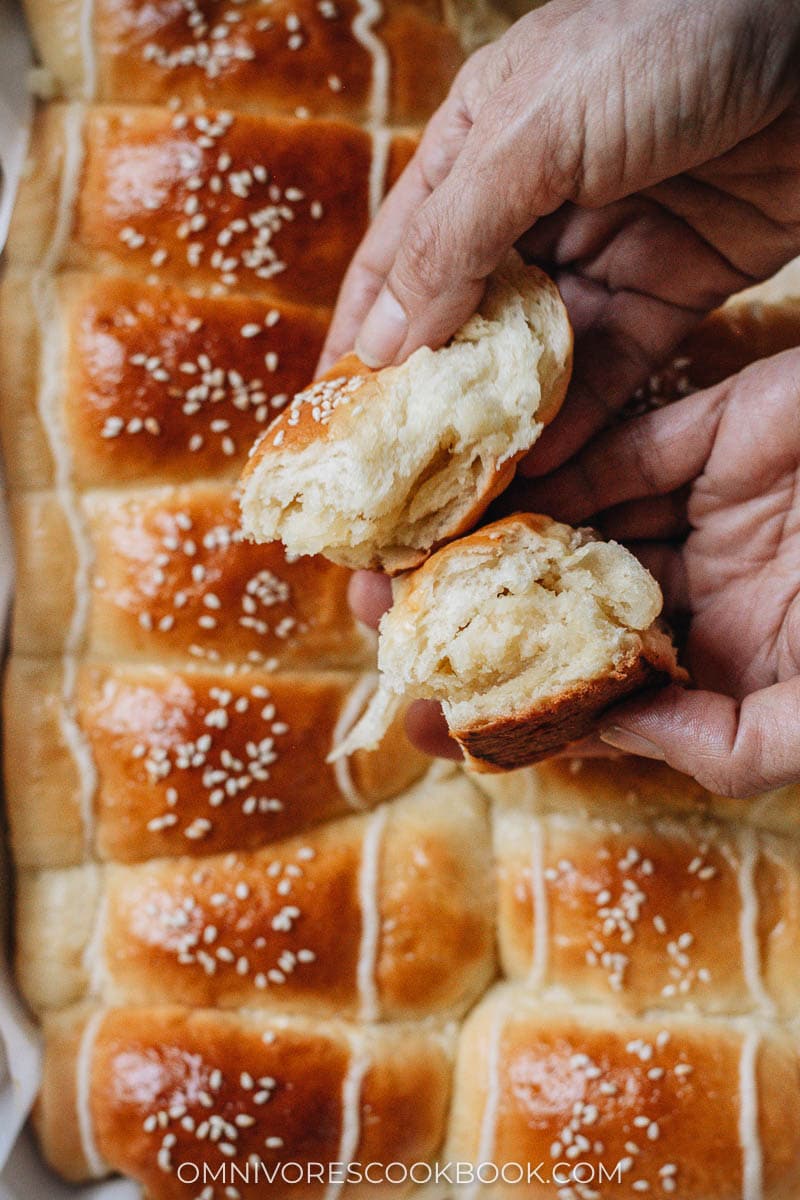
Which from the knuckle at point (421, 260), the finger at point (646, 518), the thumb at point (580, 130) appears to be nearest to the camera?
the thumb at point (580, 130)

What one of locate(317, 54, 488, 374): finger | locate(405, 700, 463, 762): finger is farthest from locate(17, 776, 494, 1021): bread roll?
locate(317, 54, 488, 374): finger

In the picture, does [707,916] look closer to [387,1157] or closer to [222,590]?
[387,1157]

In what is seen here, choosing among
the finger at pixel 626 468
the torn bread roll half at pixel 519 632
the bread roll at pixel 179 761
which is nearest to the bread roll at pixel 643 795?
the bread roll at pixel 179 761

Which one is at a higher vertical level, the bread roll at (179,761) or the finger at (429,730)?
the finger at (429,730)

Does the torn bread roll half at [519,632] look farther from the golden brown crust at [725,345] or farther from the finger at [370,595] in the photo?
the golden brown crust at [725,345]

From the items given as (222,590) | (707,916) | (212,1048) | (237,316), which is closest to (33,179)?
(237,316)

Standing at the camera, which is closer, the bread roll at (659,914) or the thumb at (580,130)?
the thumb at (580,130)

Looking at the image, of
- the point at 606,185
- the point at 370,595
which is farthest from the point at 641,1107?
the point at 606,185
